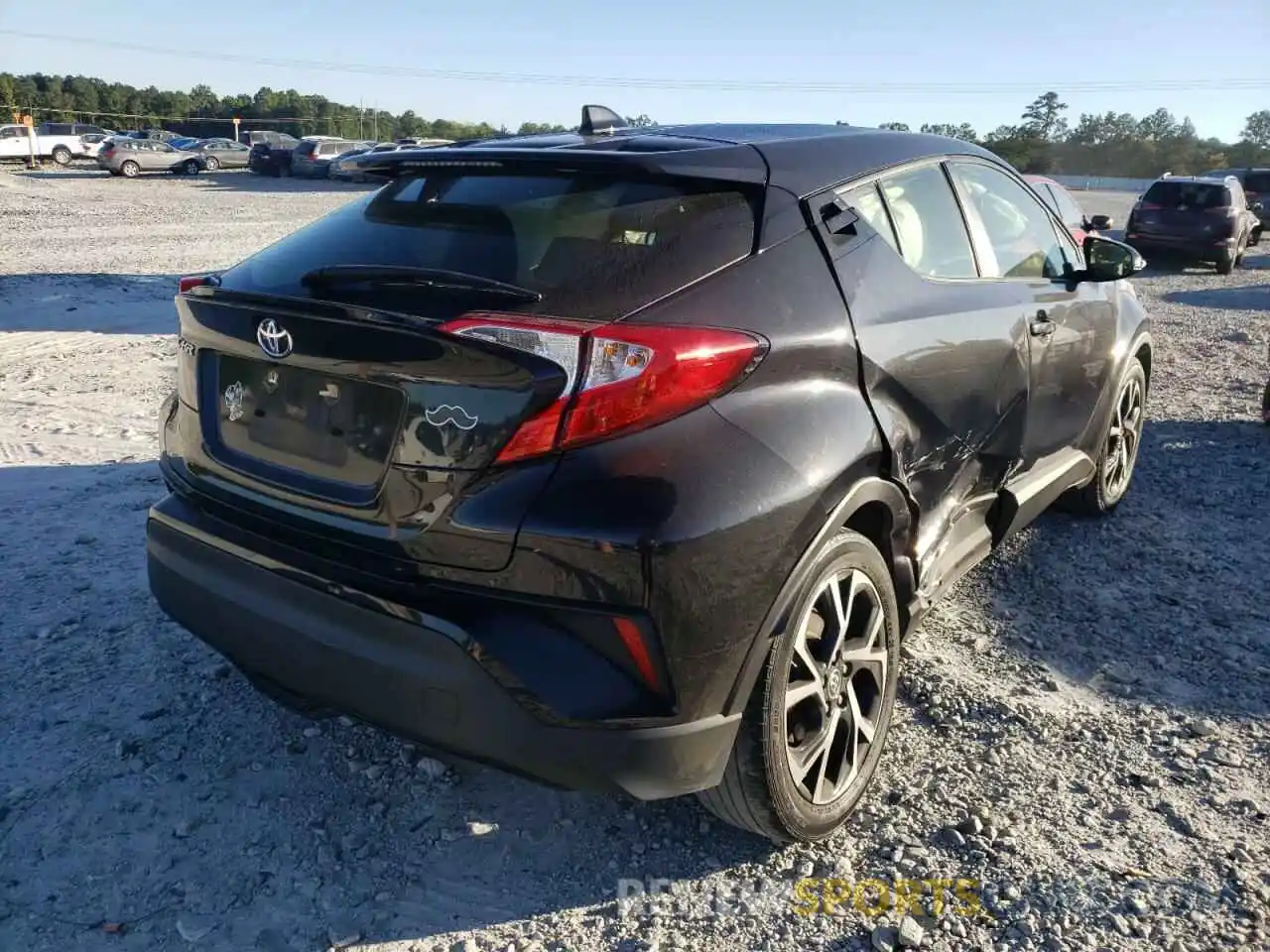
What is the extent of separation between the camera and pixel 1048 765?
9.96 feet

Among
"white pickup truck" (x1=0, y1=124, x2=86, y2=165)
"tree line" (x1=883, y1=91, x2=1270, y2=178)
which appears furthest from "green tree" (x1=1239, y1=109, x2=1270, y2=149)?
"white pickup truck" (x1=0, y1=124, x2=86, y2=165)

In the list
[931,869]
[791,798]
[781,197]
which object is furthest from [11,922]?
[781,197]

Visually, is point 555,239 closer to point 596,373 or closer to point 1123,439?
point 596,373

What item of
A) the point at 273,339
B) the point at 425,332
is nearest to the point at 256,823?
the point at 273,339

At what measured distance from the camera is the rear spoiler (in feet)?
8.21

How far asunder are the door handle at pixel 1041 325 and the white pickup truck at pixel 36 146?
41070mm

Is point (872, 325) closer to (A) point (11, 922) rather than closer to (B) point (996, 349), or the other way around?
(B) point (996, 349)

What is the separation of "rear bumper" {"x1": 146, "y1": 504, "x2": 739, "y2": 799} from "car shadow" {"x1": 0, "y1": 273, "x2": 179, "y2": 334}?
751 cm

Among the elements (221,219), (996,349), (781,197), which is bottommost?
(221,219)

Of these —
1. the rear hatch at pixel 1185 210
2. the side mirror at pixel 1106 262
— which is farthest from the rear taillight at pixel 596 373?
the rear hatch at pixel 1185 210

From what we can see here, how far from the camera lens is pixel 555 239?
2.36m

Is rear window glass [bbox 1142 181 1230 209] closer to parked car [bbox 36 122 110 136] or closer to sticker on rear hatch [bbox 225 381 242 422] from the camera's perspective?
sticker on rear hatch [bbox 225 381 242 422]

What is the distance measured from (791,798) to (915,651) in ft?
4.55

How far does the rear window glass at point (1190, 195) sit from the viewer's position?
17.8m
